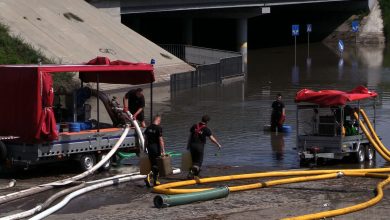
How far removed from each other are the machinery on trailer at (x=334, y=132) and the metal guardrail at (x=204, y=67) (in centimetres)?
1951

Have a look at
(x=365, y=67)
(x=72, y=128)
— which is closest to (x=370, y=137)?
(x=72, y=128)

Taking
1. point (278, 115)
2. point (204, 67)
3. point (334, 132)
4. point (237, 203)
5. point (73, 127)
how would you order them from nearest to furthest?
point (237, 203), point (73, 127), point (334, 132), point (278, 115), point (204, 67)

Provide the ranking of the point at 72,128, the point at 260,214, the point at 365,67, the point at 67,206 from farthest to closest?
the point at 365,67, the point at 72,128, the point at 67,206, the point at 260,214

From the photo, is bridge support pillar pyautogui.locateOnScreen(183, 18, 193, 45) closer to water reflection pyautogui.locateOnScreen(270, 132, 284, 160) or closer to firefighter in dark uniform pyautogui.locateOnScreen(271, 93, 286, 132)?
firefighter in dark uniform pyautogui.locateOnScreen(271, 93, 286, 132)

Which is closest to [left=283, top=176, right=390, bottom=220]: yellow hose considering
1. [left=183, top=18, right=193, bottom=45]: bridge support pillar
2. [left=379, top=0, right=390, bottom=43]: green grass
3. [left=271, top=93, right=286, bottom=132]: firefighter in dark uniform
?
[left=271, top=93, right=286, bottom=132]: firefighter in dark uniform

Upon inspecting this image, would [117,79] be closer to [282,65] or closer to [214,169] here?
[214,169]

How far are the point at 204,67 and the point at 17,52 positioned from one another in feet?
31.9

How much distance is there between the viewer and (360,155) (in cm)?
2144

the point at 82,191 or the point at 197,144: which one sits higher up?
the point at 197,144

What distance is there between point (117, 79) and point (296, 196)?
26.0 ft

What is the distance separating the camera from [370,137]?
21.0 meters

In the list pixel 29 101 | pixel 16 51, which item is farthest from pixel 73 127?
pixel 16 51

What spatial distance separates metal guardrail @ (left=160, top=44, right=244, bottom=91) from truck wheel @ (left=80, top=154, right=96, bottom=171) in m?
21.0

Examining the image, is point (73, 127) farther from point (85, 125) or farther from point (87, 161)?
point (87, 161)
